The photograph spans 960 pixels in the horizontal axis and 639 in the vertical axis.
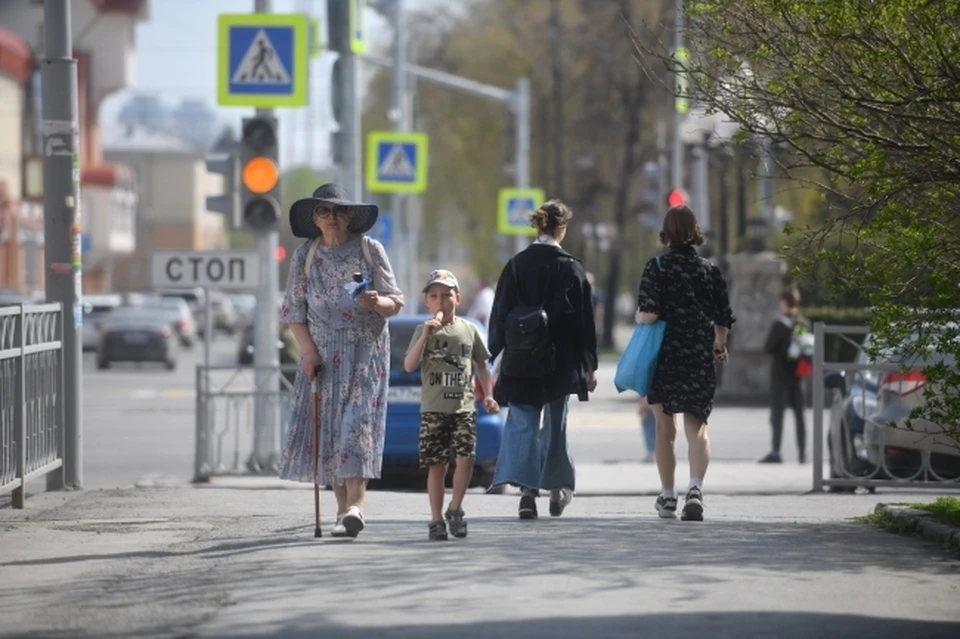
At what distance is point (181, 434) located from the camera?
24.8 meters

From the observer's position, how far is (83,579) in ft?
28.6

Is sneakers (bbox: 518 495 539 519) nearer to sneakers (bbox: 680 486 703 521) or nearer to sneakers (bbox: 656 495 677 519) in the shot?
sneakers (bbox: 656 495 677 519)

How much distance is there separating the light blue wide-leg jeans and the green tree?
1781 millimetres

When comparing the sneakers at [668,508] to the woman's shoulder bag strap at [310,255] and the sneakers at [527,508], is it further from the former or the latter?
the woman's shoulder bag strap at [310,255]

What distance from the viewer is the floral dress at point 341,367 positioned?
10141 millimetres

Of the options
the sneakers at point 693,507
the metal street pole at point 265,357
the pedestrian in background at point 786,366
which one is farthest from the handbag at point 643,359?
the pedestrian in background at point 786,366

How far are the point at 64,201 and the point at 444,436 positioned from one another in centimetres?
436

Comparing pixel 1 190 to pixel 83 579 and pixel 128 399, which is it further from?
pixel 83 579

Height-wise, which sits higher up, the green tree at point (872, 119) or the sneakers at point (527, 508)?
the green tree at point (872, 119)

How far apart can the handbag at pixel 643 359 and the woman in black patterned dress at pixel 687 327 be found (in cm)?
4

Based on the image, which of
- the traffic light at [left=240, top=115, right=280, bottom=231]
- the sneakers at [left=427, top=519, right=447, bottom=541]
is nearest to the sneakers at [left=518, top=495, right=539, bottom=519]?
the sneakers at [left=427, top=519, right=447, bottom=541]

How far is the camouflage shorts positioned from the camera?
406 inches

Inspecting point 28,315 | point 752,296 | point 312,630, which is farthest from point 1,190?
point 312,630

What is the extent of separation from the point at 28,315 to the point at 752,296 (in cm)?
1996
